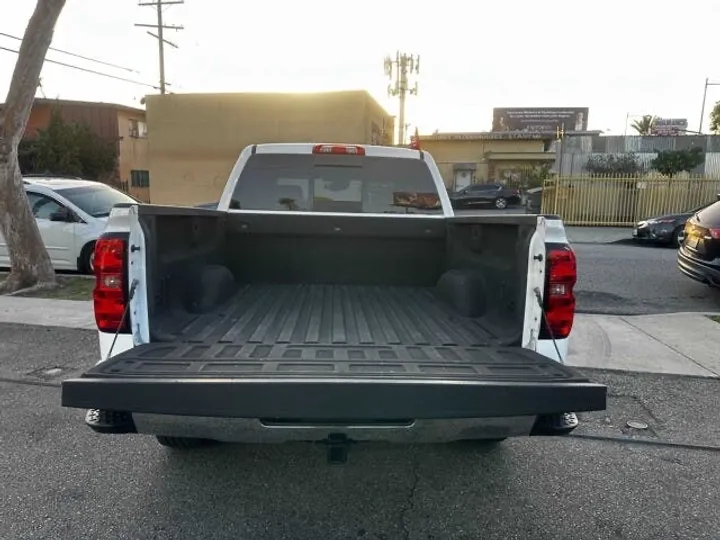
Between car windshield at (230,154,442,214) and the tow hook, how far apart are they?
7.79ft

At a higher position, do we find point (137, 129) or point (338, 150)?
point (137, 129)

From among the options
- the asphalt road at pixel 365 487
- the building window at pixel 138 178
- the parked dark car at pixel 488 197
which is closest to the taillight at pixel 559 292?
the asphalt road at pixel 365 487

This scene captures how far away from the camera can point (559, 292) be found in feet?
8.05

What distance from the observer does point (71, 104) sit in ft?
98.1

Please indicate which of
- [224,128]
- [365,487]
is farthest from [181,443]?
[224,128]

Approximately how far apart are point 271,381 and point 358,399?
1.16 feet

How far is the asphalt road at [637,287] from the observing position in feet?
23.9

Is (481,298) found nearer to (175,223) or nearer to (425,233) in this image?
(425,233)

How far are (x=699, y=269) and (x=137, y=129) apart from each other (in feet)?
110

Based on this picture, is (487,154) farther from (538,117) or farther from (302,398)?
(302,398)

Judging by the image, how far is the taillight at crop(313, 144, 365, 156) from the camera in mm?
4035

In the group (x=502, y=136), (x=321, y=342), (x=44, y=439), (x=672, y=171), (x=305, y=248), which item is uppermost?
(x=502, y=136)

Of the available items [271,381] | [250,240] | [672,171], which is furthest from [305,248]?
[672,171]

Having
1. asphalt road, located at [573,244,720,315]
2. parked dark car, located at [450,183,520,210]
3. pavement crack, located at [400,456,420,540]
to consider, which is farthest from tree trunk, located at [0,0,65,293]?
parked dark car, located at [450,183,520,210]
